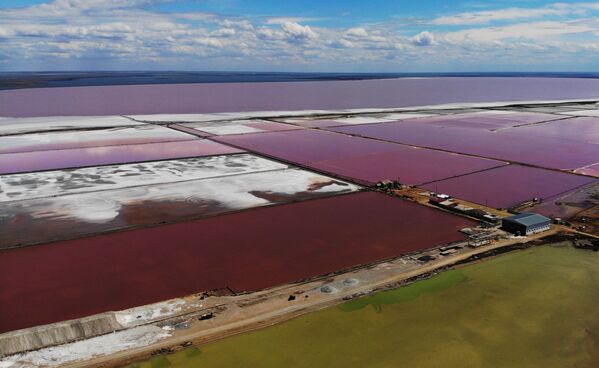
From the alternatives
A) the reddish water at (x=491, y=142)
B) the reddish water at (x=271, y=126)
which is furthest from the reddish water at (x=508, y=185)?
the reddish water at (x=271, y=126)

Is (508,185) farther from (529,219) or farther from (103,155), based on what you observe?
(103,155)

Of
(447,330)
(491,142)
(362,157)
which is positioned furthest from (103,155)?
(491,142)

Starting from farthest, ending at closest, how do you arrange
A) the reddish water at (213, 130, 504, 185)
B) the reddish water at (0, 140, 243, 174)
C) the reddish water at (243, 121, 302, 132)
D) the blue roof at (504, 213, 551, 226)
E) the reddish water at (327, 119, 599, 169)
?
1. the reddish water at (243, 121, 302, 132)
2. the reddish water at (327, 119, 599, 169)
3. the reddish water at (0, 140, 243, 174)
4. the reddish water at (213, 130, 504, 185)
5. the blue roof at (504, 213, 551, 226)

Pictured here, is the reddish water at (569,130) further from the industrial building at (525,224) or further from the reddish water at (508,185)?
the industrial building at (525,224)

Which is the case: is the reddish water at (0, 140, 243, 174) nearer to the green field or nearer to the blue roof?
the blue roof

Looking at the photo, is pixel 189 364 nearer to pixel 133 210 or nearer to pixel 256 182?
pixel 133 210

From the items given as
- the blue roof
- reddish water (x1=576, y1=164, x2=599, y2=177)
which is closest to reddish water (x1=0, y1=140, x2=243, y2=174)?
the blue roof

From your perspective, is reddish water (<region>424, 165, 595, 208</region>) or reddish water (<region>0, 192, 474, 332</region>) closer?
reddish water (<region>0, 192, 474, 332</region>)
